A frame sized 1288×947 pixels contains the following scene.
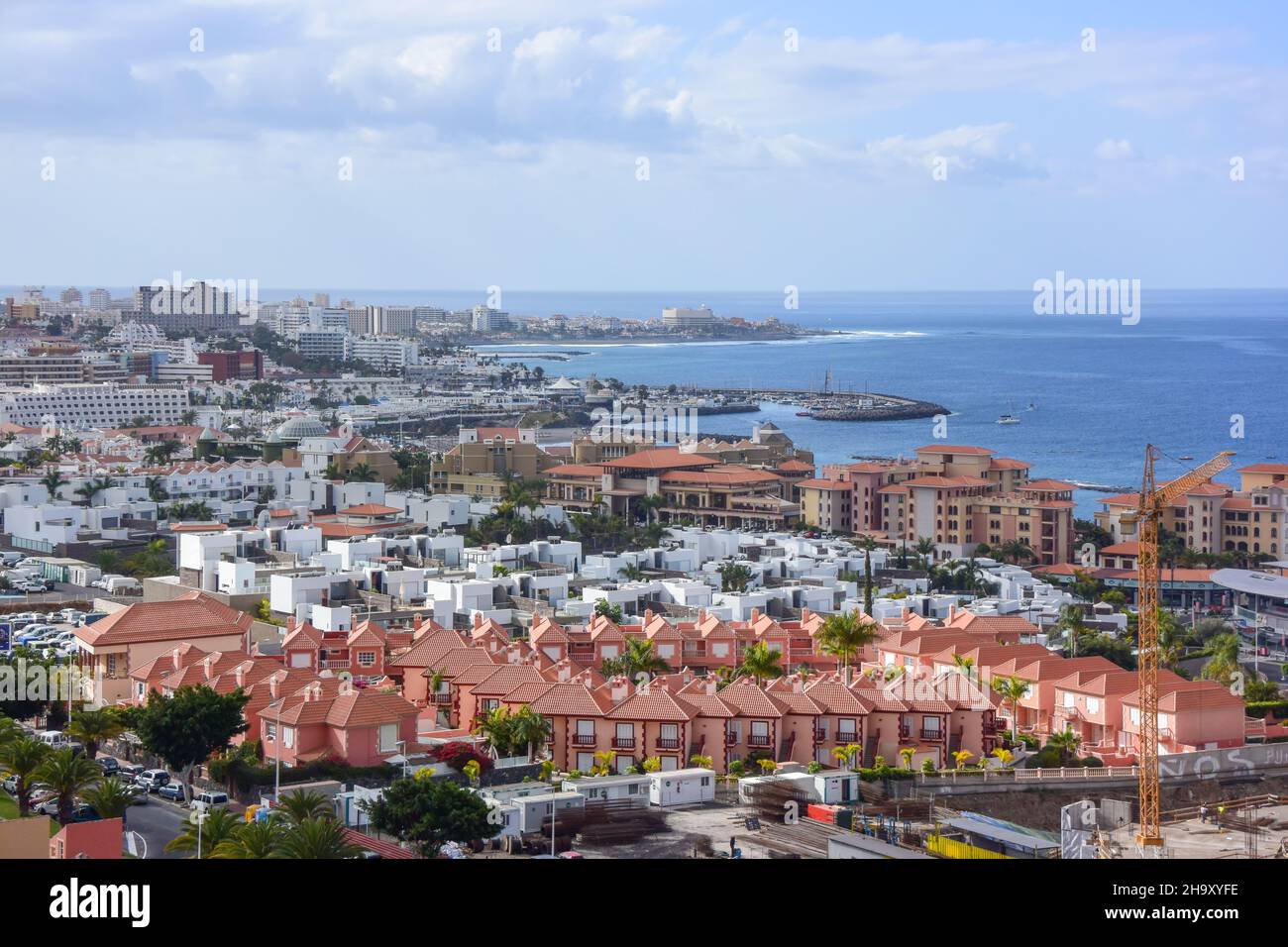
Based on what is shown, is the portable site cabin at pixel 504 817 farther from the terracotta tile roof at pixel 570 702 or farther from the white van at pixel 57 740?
the white van at pixel 57 740

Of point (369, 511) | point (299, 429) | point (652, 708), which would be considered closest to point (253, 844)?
point (652, 708)

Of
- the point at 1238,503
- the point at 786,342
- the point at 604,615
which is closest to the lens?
the point at 604,615

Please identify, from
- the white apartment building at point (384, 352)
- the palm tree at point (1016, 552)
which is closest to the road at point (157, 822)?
the palm tree at point (1016, 552)

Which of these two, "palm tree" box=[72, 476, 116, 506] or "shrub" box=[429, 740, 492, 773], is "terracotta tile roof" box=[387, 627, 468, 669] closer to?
"shrub" box=[429, 740, 492, 773]

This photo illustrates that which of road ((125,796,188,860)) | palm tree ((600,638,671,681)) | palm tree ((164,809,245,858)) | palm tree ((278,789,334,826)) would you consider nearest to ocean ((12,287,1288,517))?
palm tree ((600,638,671,681))
